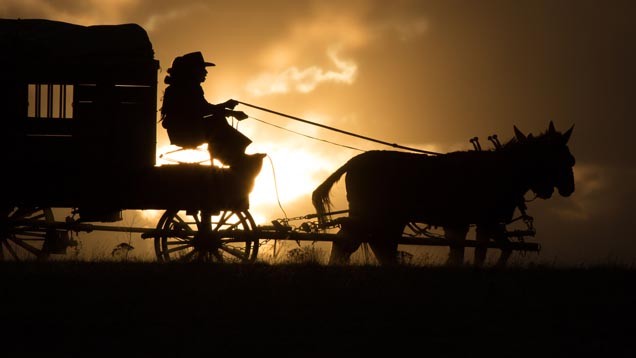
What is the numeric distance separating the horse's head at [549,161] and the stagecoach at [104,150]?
4280 millimetres

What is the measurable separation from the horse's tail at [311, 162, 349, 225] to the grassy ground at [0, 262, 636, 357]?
300 cm

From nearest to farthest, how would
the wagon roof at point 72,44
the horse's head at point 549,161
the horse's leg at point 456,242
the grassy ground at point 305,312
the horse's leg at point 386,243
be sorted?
the grassy ground at point 305,312, the wagon roof at point 72,44, the horse's leg at point 456,242, the horse's leg at point 386,243, the horse's head at point 549,161

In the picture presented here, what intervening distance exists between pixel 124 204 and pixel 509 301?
203 inches

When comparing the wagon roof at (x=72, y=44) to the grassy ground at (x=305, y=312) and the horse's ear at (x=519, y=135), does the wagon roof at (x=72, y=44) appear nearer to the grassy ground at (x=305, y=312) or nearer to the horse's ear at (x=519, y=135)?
the grassy ground at (x=305, y=312)

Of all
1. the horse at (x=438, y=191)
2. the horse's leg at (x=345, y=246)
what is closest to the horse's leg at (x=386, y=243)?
the horse at (x=438, y=191)

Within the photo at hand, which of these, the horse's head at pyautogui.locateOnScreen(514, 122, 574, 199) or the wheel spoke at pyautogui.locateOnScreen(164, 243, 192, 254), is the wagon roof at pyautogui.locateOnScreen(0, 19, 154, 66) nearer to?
the wheel spoke at pyautogui.locateOnScreen(164, 243, 192, 254)

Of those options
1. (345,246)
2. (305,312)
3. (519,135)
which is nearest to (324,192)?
(345,246)

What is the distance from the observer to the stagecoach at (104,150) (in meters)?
10.2

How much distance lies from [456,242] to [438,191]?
1.09m

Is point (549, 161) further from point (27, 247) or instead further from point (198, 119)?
point (27, 247)

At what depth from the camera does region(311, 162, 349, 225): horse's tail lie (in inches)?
485

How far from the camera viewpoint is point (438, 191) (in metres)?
12.0

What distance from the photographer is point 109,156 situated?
1034 centimetres

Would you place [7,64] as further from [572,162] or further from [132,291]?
[572,162]
